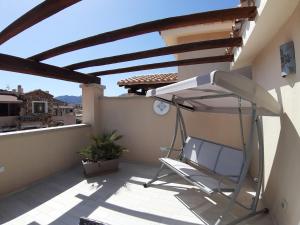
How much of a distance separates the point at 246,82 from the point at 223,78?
1.75ft

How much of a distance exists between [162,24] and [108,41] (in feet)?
3.19

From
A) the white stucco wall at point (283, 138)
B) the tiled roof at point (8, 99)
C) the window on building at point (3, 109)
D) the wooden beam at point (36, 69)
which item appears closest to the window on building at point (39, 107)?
the tiled roof at point (8, 99)

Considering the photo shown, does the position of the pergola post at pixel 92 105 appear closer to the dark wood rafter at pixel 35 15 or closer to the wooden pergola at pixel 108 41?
the wooden pergola at pixel 108 41

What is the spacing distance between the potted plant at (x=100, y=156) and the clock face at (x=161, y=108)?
1.56 meters

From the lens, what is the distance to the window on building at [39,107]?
86.1 ft

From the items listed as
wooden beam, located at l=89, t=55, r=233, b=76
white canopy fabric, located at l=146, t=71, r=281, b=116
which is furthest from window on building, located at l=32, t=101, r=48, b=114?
white canopy fabric, located at l=146, t=71, r=281, b=116

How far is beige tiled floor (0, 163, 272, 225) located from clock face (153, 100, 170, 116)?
194 cm

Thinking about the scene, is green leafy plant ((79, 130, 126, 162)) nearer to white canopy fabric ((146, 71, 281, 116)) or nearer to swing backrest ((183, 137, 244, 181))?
swing backrest ((183, 137, 244, 181))

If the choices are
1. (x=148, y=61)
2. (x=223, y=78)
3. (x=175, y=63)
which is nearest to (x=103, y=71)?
(x=148, y=61)

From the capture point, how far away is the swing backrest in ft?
12.5

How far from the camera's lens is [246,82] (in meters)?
2.92

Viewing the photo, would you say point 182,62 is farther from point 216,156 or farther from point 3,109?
point 3,109

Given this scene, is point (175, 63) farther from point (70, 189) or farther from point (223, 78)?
point (70, 189)

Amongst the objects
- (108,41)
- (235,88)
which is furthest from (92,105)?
(235,88)
